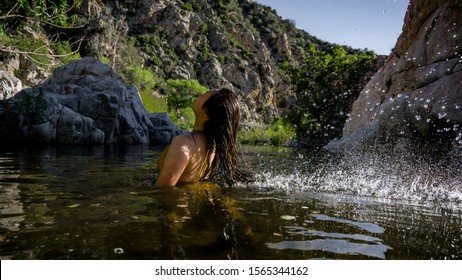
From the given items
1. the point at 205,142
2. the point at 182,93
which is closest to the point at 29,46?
→ the point at 205,142

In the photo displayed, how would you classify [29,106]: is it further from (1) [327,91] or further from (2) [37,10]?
(1) [327,91]

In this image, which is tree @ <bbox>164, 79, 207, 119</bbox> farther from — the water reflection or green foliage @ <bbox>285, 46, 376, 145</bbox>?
the water reflection

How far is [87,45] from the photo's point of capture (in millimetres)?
49875

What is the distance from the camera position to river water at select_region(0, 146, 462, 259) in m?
2.06

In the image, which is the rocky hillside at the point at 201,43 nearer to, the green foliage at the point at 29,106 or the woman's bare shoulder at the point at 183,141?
the green foliage at the point at 29,106

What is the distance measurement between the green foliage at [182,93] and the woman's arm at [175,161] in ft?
151

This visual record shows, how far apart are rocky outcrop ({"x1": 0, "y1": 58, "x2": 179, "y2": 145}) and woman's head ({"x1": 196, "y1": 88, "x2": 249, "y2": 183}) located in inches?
473

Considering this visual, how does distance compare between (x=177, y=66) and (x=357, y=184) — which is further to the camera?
(x=177, y=66)

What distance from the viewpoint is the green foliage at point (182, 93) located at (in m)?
49.8

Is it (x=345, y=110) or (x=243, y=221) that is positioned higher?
(x=345, y=110)

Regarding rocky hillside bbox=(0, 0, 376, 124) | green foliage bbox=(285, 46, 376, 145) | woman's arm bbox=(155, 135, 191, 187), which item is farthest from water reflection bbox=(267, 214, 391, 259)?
rocky hillside bbox=(0, 0, 376, 124)

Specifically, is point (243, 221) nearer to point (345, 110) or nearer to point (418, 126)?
point (418, 126)
